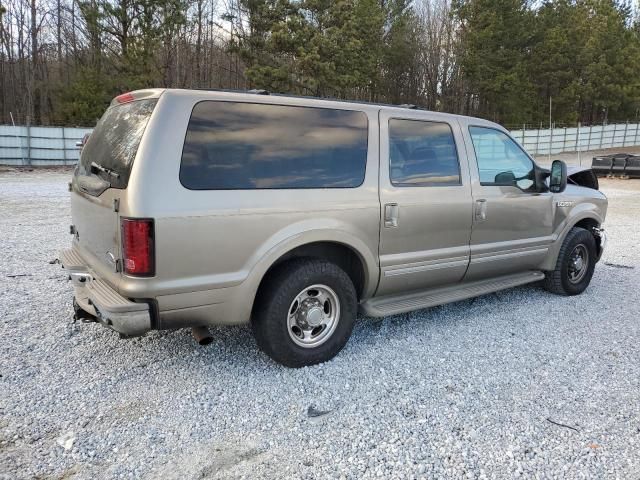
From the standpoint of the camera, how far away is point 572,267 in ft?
18.1

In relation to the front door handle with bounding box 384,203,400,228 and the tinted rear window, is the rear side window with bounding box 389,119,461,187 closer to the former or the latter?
the front door handle with bounding box 384,203,400,228

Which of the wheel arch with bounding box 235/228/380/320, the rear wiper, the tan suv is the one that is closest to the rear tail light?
the tan suv

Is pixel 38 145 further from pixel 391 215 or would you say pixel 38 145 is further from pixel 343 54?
pixel 391 215

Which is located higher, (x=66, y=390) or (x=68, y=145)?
(x=68, y=145)

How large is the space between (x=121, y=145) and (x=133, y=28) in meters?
27.5

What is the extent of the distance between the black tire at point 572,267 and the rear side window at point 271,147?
2844 millimetres

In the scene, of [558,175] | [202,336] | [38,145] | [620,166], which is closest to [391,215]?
[202,336]

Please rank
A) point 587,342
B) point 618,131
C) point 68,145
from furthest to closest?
point 618,131
point 68,145
point 587,342

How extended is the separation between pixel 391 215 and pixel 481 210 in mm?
1047

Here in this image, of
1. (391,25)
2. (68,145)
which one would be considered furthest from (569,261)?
(391,25)

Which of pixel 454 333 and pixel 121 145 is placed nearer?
pixel 121 145

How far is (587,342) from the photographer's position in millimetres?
4254

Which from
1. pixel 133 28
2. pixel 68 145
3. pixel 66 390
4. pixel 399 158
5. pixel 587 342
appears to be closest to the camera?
pixel 66 390

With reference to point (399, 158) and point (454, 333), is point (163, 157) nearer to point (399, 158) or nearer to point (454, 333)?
point (399, 158)
